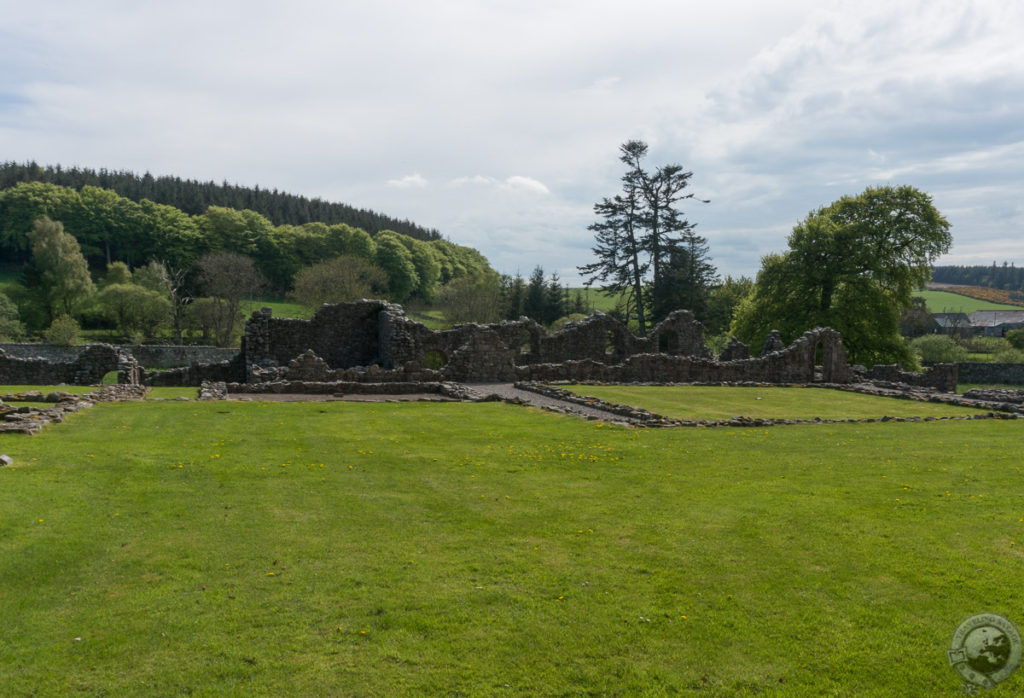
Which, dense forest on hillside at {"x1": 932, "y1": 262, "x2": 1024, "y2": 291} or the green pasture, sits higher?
dense forest on hillside at {"x1": 932, "y1": 262, "x2": 1024, "y2": 291}

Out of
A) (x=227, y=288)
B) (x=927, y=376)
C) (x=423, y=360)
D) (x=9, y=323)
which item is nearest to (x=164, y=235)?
(x=227, y=288)

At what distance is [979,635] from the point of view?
4.39 metres

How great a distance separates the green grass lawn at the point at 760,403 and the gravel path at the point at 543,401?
5.76 ft

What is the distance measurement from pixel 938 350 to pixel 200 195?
112872 mm

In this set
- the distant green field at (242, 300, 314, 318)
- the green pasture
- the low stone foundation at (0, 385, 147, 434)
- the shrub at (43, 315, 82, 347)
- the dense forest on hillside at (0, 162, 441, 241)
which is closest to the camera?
the low stone foundation at (0, 385, 147, 434)

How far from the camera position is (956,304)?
11988 centimetres

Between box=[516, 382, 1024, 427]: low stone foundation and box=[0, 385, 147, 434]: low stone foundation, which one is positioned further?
box=[516, 382, 1024, 427]: low stone foundation

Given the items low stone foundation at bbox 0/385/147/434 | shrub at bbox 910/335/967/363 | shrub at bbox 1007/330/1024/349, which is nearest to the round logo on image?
low stone foundation at bbox 0/385/147/434

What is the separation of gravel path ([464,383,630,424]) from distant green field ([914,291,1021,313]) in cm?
11216

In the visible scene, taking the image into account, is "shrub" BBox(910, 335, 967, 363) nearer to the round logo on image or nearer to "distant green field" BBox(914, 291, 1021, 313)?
"distant green field" BBox(914, 291, 1021, 313)

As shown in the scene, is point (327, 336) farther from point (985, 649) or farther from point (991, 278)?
point (991, 278)

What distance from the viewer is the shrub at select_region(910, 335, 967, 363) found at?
192ft

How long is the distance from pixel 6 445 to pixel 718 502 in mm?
12256

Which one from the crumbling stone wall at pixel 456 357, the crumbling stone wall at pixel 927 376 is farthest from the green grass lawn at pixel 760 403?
the crumbling stone wall at pixel 927 376
